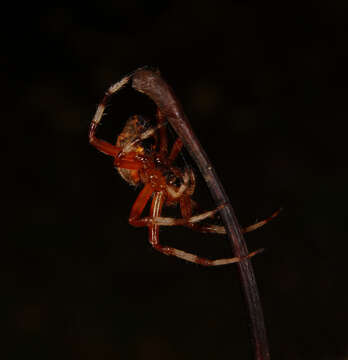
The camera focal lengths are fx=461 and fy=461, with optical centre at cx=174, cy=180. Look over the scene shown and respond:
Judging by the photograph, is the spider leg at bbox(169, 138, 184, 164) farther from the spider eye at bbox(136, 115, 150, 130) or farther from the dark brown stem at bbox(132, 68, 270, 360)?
the dark brown stem at bbox(132, 68, 270, 360)

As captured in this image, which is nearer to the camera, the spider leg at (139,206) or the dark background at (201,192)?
the spider leg at (139,206)

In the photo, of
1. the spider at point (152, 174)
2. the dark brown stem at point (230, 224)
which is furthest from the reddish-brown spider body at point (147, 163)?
the dark brown stem at point (230, 224)

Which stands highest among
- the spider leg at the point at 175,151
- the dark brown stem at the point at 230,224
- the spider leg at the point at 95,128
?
the spider leg at the point at 95,128

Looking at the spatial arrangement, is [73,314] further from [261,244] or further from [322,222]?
[322,222]

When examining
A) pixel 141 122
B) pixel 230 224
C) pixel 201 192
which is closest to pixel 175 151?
pixel 141 122

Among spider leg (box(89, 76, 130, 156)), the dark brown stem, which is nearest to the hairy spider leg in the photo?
spider leg (box(89, 76, 130, 156))

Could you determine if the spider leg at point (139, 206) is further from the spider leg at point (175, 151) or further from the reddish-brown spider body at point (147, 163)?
the spider leg at point (175, 151)

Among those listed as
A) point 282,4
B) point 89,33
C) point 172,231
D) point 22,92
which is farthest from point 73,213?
point 282,4

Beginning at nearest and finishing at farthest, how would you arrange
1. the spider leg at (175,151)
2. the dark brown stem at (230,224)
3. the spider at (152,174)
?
1. the dark brown stem at (230,224)
2. the spider leg at (175,151)
3. the spider at (152,174)
